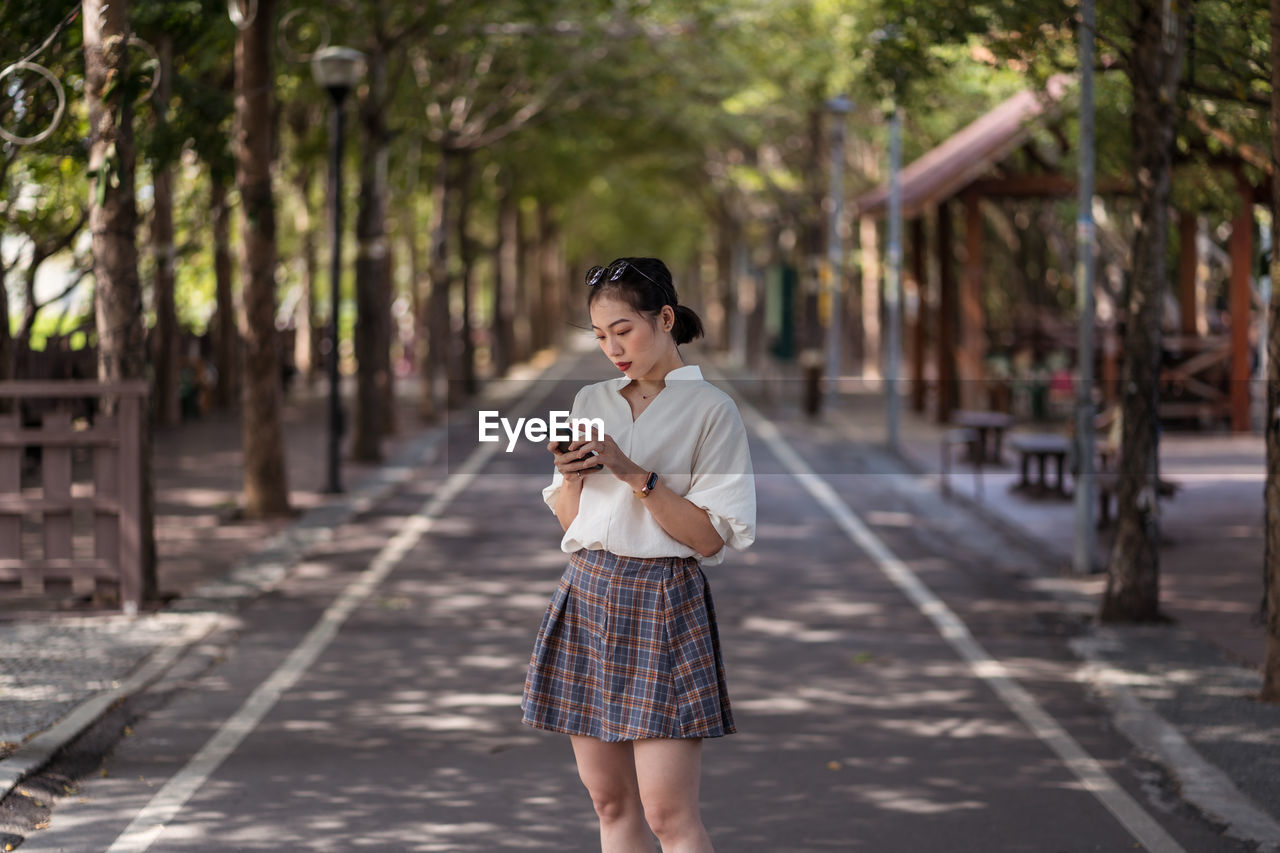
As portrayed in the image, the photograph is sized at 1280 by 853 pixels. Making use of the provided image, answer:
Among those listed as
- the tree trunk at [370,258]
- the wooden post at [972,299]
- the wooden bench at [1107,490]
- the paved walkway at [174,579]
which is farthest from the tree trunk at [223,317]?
the wooden bench at [1107,490]

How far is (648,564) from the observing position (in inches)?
165

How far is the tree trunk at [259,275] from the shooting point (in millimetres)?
15234

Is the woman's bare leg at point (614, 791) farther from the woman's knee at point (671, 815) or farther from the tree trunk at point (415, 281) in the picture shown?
the tree trunk at point (415, 281)

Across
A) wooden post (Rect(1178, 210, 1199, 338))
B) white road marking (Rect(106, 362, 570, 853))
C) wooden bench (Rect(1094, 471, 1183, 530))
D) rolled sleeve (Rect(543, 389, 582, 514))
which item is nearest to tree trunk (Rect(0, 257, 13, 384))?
white road marking (Rect(106, 362, 570, 853))

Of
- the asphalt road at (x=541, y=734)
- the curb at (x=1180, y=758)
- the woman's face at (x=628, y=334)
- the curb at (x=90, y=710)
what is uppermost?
the woman's face at (x=628, y=334)

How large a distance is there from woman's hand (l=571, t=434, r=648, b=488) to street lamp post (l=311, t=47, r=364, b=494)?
1328cm

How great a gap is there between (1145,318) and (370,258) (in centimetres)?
1347

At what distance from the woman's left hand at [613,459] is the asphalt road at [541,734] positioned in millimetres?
1175

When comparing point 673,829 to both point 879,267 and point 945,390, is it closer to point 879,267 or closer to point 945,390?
point 945,390

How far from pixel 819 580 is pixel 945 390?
54.5 feet

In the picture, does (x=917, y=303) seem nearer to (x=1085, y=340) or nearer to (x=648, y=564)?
(x=1085, y=340)

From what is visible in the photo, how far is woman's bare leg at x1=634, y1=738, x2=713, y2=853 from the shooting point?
4203 millimetres

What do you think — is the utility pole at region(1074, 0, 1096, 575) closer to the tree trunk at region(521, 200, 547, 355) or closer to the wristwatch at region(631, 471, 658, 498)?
the wristwatch at region(631, 471, 658, 498)

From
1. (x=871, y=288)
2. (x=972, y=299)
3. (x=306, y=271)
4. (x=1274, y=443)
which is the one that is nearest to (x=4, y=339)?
(x=1274, y=443)
